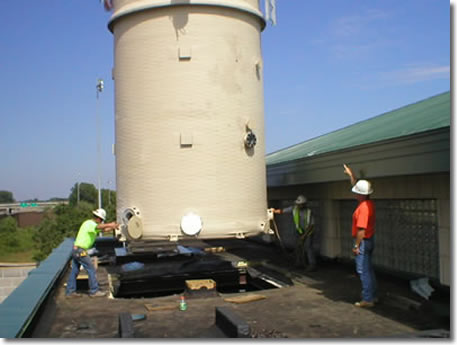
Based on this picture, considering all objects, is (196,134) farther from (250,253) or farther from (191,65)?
(250,253)

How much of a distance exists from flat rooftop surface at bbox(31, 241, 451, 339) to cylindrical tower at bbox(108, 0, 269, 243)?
5.66ft

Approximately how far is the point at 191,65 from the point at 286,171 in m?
5.34

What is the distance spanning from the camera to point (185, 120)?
1093 centimetres

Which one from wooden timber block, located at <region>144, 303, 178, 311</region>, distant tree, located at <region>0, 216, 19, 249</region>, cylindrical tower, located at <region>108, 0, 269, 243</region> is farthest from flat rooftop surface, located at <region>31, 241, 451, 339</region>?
distant tree, located at <region>0, 216, 19, 249</region>

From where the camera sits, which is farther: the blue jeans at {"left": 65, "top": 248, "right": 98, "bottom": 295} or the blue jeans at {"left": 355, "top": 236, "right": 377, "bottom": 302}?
the blue jeans at {"left": 65, "top": 248, "right": 98, "bottom": 295}

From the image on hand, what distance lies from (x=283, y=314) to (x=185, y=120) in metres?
4.60

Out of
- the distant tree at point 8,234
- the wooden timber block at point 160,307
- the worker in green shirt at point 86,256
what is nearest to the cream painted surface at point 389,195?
the wooden timber block at point 160,307

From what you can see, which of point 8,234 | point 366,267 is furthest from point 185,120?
point 8,234

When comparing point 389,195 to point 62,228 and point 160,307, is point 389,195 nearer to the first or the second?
point 160,307

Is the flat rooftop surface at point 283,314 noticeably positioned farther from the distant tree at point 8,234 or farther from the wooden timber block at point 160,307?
the distant tree at point 8,234

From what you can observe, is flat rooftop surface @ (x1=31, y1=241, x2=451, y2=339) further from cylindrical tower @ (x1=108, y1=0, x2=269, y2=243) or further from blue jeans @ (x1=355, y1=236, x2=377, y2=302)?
cylindrical tower @ (x1=108, y1=0, x2=269, y2=243)

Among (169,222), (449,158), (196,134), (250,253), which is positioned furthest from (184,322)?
(250,253)

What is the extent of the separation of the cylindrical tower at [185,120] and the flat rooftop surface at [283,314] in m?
1.73

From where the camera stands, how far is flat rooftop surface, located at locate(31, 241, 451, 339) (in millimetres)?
7840
